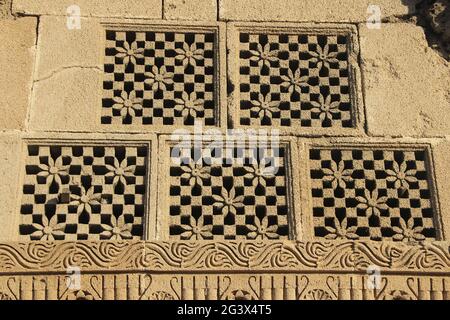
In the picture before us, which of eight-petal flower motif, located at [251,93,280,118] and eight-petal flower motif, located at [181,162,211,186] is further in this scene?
eight-petal flower motif, located at [251,93,280,118]

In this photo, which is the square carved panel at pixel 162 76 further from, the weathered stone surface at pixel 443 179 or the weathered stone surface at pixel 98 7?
the weathered stone surface at pixel 443 179

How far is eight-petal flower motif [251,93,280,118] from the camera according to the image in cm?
810

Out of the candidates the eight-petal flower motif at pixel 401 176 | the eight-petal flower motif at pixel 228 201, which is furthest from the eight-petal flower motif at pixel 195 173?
the eight-petal flower motif at pixel 401 176

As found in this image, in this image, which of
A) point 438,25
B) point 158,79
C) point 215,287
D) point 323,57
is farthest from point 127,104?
point 438,25

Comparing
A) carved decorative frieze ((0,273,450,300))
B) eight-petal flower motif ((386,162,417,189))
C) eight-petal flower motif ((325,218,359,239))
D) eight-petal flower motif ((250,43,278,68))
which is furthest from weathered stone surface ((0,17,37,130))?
eight-petal flower motif ((386,162,417,189))

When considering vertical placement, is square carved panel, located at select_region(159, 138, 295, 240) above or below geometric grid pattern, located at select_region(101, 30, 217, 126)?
below

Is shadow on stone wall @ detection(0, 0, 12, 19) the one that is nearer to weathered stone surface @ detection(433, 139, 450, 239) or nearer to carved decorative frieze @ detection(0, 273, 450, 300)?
carved decorative frieze @ detection(0, 273, 450, 300)

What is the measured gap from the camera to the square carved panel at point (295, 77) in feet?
26.6

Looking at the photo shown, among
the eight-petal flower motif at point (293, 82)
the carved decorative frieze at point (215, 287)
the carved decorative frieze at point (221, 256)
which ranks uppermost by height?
the eight-petal flower motif at point (293, 82)

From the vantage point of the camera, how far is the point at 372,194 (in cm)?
785

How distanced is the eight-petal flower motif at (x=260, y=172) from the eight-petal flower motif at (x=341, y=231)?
502mm

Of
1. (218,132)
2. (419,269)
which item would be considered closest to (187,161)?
(218,132)

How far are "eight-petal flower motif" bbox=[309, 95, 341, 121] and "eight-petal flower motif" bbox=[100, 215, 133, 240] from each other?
1435mm
